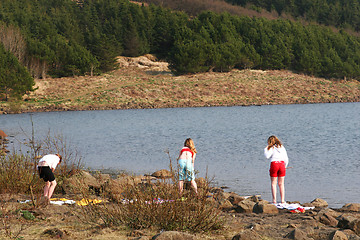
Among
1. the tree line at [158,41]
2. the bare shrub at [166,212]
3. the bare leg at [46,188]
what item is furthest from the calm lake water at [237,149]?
the tree line at [158,41]

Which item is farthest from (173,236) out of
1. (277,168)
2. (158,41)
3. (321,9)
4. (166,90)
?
(321,9)

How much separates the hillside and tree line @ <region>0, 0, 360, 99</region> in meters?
3.07

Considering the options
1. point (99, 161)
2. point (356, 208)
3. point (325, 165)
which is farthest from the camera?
point (99, 161)

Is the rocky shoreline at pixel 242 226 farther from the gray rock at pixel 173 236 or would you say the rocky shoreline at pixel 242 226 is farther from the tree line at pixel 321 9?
the tree line at pixel 321 9

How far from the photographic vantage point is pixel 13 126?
1652 inches

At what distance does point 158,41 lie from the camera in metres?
98.5

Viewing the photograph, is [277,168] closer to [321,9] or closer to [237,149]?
[237,149]

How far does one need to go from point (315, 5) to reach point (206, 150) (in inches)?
5626

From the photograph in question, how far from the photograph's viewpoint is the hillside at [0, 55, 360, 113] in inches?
2584

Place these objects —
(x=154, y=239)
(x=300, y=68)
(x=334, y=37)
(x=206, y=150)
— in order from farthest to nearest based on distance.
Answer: (x=334, y=37) < (x=300, y=68) < (x=206, y=150) < (x=154, y=239)

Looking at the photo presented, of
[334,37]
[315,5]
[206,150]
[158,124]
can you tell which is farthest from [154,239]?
[315,5]

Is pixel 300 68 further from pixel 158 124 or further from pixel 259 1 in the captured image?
pixel 259 1

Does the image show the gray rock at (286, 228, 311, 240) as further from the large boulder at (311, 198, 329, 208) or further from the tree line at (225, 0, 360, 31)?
the tree line at (225, 0, 360, 31)

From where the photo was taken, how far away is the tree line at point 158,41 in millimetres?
74250
